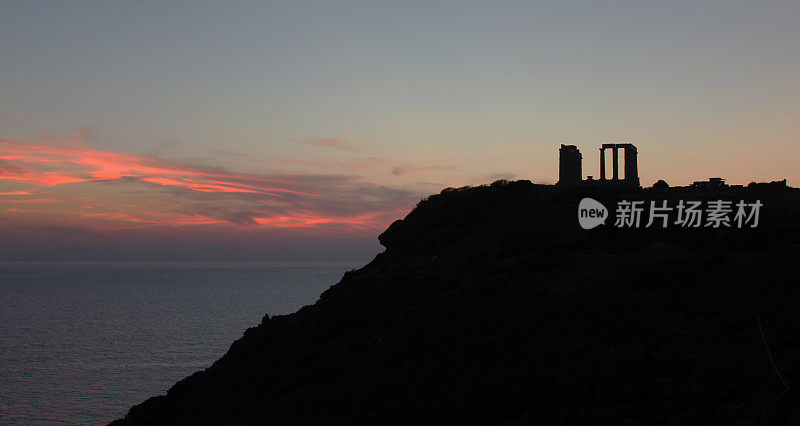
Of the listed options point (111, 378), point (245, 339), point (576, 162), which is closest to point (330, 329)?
point (245, 339)

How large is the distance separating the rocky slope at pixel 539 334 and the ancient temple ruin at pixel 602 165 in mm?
6934

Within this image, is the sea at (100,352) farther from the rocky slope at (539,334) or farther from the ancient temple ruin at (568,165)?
the ancient temple ruin at (568,165)

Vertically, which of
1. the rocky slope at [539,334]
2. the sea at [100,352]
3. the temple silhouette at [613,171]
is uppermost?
the temple silhouette at [613,171]

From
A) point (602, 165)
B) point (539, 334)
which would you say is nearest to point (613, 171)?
point (602, 165)

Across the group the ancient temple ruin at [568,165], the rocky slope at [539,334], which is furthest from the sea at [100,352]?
the ancient temple ruin at [568,165]

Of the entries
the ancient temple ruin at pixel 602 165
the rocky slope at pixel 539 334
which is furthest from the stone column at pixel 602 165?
the rocky slope at pixel 539 334

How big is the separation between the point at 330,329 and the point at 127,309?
134 meters

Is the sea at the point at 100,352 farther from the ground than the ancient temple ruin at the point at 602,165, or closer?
closer

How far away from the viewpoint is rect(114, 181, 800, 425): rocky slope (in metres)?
21.7

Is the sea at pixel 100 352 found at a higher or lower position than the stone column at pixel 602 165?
lower

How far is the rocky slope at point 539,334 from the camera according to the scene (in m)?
21.7

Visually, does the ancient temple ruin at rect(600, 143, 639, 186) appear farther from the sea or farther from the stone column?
the sea

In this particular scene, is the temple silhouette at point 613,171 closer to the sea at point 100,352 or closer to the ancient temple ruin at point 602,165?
the ancient temple ruin at point 602,165

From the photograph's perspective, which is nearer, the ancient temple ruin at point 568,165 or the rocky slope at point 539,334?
the rocky slope at point 539,334
